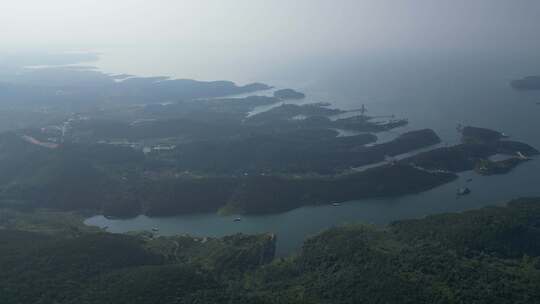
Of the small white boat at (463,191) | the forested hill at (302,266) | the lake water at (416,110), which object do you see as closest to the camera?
the forested hill at (302,266)

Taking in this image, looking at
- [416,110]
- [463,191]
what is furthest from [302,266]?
[416,110]

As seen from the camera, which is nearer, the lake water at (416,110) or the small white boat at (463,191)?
the lake water at (416,110)

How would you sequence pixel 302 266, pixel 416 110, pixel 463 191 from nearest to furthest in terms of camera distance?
pixel 302 266 < pixel 463 191 < pixel 416 110

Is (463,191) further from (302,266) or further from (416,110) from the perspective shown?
(416,110)

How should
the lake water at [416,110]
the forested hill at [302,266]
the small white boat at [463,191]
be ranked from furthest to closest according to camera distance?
the small white boat at [463,191] < the lake water at [416,110] < the forested hill at [302,266]

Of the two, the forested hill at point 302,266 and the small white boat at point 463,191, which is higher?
the small white boat at point 463,191

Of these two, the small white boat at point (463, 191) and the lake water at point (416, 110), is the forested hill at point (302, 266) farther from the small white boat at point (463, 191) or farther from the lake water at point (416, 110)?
the small white boat at point (463, 191)

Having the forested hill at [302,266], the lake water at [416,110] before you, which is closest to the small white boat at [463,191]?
the lake water at [416,110]
